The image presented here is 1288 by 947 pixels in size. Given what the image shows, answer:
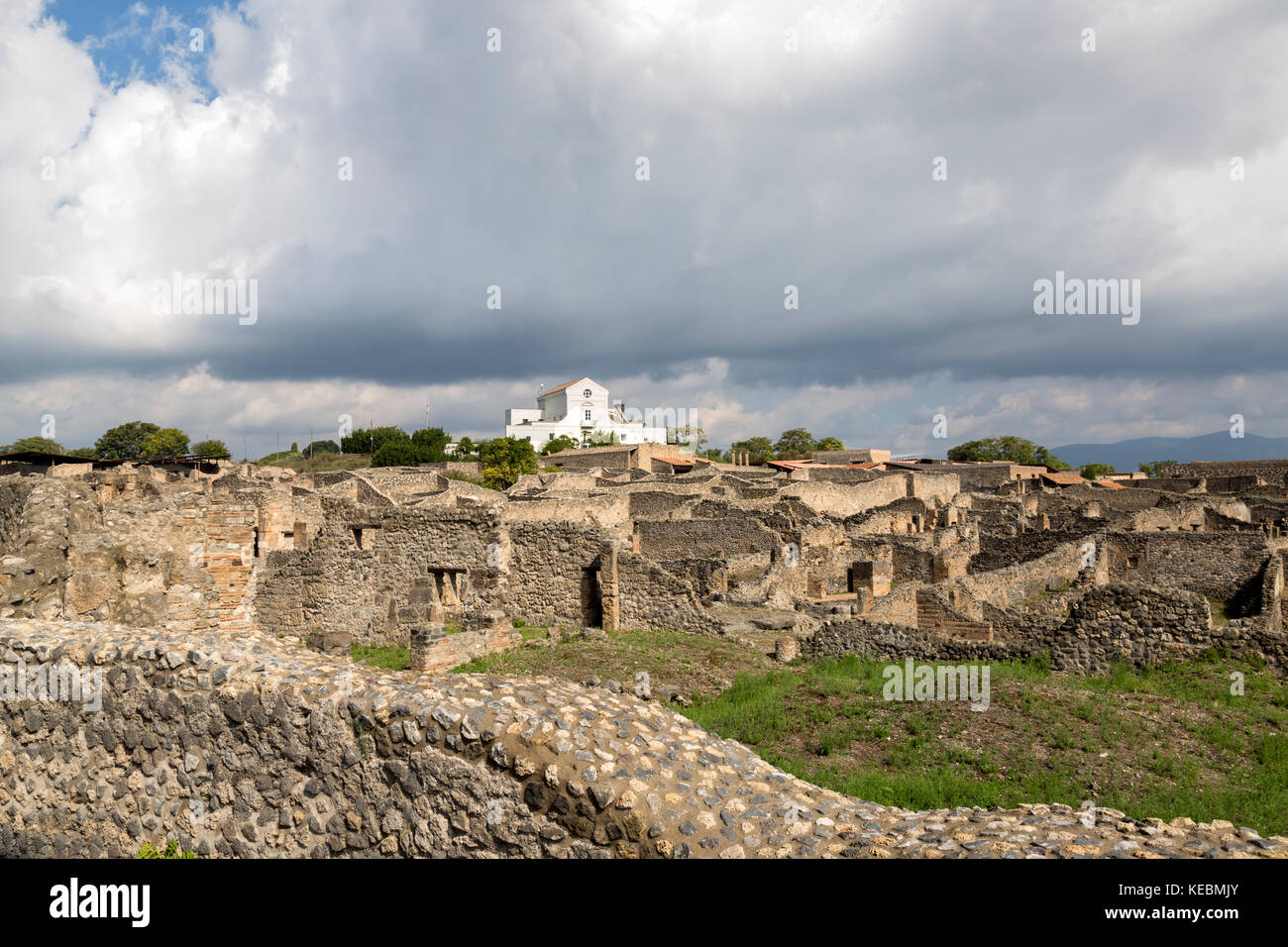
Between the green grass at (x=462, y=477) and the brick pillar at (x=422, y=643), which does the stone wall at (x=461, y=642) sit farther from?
the green grass at (x=462, y=477)

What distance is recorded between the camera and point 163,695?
19.6ft

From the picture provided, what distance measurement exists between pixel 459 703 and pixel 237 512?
9.64 m

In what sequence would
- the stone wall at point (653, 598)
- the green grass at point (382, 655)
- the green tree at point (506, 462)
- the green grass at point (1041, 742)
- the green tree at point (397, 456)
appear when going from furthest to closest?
1. the green tree at point (397, 456)
2. the green tree at point (506, 462)
3. the stone wall at point (653, 598)
4. the green grass at point (382, 655)
5. the green grass at point (1041, 742)

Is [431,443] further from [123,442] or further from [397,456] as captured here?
[123,442]

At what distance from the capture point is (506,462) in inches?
2569

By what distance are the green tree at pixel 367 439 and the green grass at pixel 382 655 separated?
85.7 meters

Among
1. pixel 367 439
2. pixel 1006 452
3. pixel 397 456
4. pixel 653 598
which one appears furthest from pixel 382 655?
pixel 1006 452

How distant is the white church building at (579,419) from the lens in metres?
109

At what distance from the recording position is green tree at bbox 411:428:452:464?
83.9 meters

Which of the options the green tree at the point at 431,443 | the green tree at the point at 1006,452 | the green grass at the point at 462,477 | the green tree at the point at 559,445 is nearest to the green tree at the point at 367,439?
the green tree at the point at 431,443

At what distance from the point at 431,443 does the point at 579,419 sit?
29.4m
